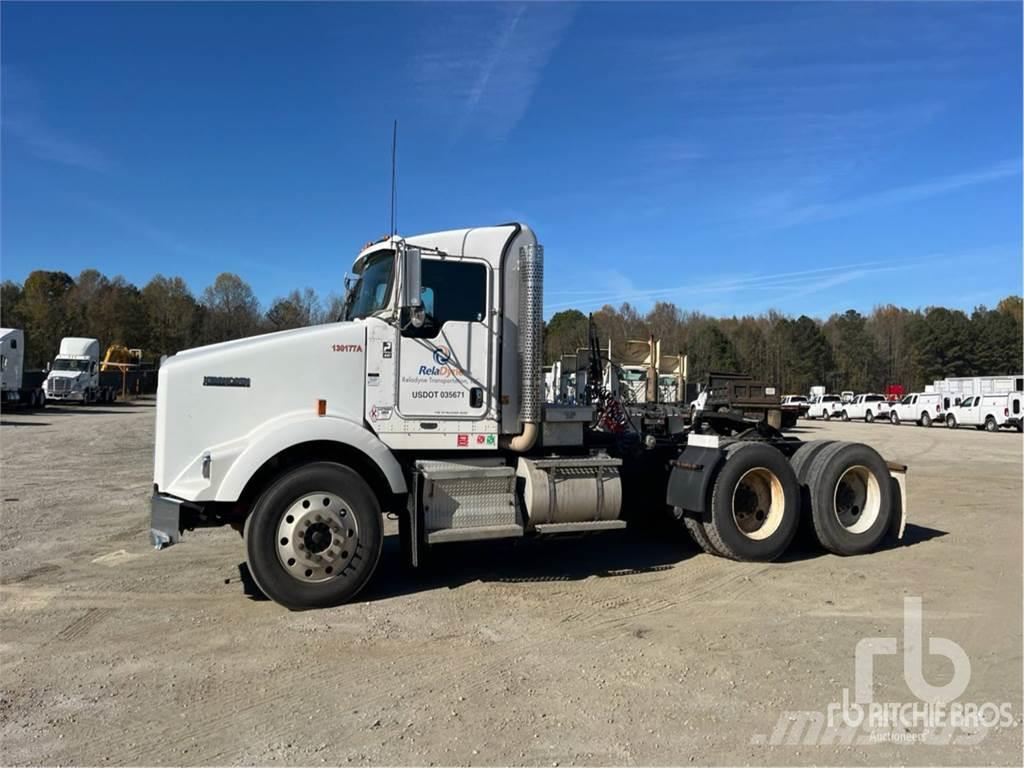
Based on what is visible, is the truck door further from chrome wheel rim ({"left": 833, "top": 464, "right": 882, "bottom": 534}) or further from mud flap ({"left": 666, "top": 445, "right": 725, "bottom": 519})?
chrome wheel rim ({"left": 833, "top": 464, "right": 882, "bottom": 534})

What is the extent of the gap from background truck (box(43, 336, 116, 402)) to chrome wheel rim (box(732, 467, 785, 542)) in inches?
1616

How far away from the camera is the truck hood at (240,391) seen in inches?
233

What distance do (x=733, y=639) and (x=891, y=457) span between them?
710 inches

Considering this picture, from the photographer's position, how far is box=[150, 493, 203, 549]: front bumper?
18.8 feet

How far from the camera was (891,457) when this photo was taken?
2078 cm

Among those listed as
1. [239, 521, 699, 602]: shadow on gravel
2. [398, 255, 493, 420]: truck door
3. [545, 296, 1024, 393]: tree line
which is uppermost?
[545, 296, 1024, 393]: tree line

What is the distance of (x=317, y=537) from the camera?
592cm

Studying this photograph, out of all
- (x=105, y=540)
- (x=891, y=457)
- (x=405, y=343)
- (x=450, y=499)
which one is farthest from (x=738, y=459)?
(x=891, y=457)

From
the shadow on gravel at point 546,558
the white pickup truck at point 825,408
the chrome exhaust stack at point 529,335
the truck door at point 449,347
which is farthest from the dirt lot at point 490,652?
the white pickup truck at point 825,408

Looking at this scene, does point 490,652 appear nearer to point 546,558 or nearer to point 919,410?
point 546,558

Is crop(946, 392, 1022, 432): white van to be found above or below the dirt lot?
above

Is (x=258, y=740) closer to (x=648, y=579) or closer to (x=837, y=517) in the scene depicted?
(x=648, y=579)

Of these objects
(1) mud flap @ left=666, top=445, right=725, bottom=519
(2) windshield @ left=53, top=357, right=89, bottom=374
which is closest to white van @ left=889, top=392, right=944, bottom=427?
(1) mud flap @ left=666, top=445, right=725, bottom=519

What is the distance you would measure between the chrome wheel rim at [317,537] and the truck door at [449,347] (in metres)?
1.03
